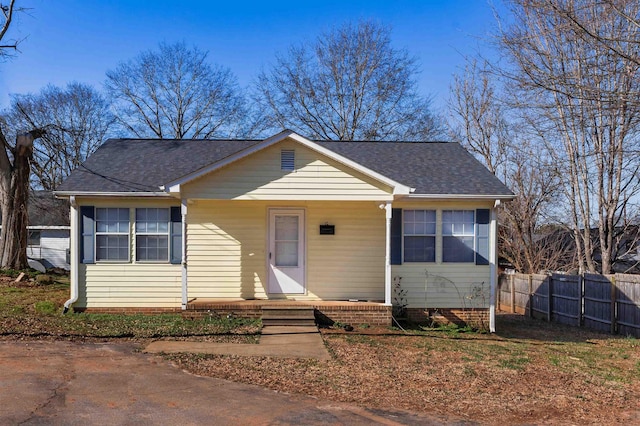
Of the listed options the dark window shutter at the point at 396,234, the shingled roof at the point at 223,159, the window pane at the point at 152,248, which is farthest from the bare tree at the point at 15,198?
the dark window shutter at the point at 396,234

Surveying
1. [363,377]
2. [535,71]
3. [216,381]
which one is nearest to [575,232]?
[535,71]

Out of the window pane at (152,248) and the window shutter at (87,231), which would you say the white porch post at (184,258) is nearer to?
the window pane at (152,248)

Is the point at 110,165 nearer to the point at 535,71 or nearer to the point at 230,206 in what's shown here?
the point at 230,206

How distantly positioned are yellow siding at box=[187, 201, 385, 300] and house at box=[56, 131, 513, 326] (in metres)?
0.02

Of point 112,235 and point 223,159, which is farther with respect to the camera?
point 112,235

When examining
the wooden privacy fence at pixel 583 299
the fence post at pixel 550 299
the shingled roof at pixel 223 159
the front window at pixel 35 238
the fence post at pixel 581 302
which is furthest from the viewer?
the front window at pixel 35 238

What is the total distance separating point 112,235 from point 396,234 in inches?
256

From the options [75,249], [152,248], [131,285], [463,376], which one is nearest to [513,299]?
[463,376]

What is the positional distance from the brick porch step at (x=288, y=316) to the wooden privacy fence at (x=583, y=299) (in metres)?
7.88

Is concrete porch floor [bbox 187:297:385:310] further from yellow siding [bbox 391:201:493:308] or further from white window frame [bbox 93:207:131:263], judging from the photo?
white window frame [bbox 93:207:131:263]

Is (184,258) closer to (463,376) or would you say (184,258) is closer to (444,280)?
(444,280)

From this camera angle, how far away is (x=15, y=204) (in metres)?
18.3

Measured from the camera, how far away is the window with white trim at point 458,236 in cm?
1300

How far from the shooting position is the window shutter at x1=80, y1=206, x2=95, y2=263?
494 inches
